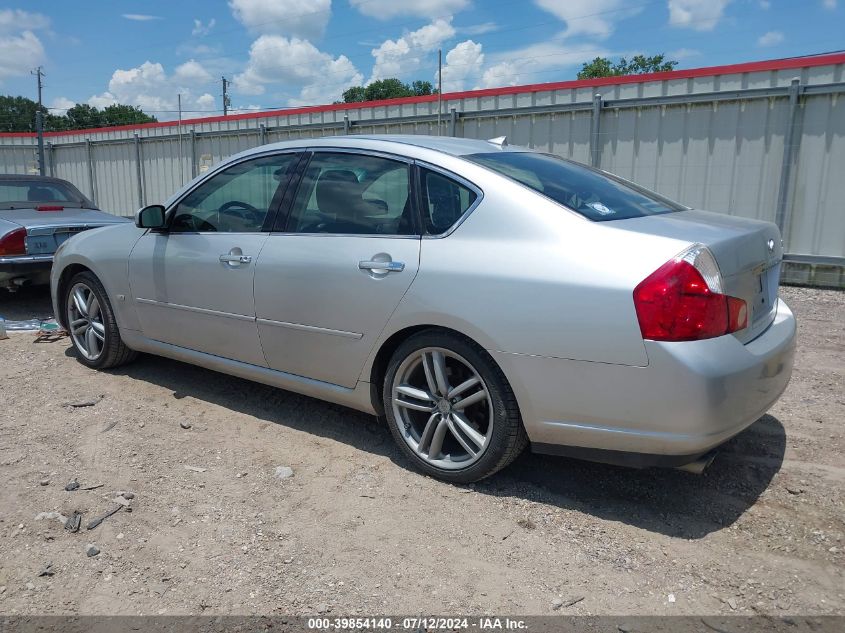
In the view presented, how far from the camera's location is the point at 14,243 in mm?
6633

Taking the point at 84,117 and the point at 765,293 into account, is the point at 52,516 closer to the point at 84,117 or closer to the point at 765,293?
the point at 765,293

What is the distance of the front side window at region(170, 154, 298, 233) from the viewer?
3939 mm

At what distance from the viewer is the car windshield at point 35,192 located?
764 centimetres

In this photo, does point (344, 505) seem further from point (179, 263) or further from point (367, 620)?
point (179, 263)

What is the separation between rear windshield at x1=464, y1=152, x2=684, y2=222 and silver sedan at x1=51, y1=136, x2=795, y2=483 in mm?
19

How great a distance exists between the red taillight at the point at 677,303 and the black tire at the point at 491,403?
68 centimetres

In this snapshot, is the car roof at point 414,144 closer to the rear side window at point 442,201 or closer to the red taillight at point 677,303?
the rear side window at point 442,201

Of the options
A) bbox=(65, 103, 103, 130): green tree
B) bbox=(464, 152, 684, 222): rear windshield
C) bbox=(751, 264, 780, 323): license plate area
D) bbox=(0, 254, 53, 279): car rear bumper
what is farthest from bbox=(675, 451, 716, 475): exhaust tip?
bbox=(65, 103, 103, 130): green tree

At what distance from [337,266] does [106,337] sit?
236 cm

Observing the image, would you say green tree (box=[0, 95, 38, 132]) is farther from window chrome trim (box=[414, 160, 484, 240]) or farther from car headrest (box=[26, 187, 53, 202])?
window chrome trim (box=[414, 160, 484, 240])

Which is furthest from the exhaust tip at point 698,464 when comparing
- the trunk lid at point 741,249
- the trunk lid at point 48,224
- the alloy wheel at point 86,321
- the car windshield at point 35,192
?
the car windshield at point 35,192

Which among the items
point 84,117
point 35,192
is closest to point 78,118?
point 84,117

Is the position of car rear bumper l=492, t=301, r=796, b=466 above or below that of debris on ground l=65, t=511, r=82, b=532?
above

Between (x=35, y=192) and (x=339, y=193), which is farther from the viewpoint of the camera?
(x=35, y=192)
